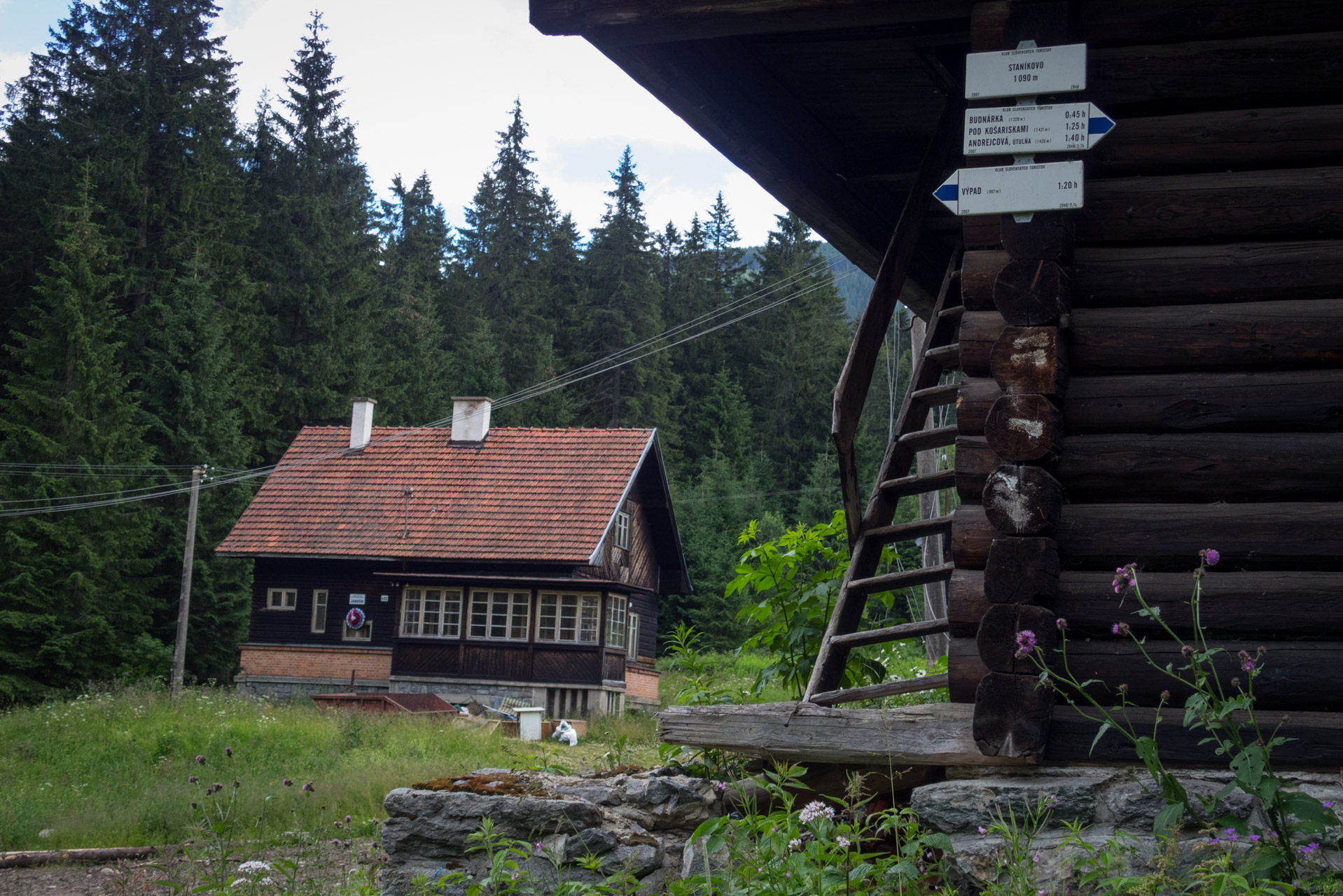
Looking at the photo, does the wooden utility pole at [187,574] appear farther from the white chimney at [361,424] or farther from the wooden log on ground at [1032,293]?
the wooden log on ground at [1032,293]

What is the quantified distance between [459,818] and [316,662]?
2454 cm

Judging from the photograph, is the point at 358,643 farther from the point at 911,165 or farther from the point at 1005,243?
the point at 1005,243

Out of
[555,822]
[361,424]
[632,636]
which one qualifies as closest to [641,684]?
[632,636]

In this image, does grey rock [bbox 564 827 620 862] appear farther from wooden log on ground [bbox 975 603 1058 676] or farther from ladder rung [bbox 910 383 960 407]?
ladder rung [bbox 910 383 960 407]

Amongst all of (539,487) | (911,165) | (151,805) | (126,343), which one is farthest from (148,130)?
(911,165)

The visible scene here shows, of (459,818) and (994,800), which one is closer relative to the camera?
(994,800)

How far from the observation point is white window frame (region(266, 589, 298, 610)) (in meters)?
27.8

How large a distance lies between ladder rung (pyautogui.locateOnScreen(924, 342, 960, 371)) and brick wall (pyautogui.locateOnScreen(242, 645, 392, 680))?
2217 centimetres

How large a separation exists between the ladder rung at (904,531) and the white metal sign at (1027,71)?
210 centimetres

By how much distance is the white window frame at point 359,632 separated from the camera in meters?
27.2

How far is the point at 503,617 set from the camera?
2630 cm

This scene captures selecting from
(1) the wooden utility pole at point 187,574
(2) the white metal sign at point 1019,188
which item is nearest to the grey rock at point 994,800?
(2) the white metal sign at point 1019,188

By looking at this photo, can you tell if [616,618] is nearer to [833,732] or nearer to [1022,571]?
[833,732]

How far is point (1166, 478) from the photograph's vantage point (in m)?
4.03
